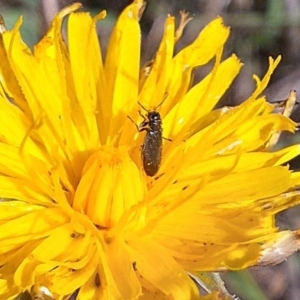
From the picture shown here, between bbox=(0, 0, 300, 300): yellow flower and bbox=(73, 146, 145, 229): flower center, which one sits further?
bbox=(73, 146, 145, 229): flower center

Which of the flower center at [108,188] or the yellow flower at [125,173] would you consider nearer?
the yellow flower at [125,173]

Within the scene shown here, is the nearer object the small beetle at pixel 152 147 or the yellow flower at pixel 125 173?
the yellow flower at pixel 125 173

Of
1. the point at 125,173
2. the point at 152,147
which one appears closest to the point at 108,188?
the point at 125,173

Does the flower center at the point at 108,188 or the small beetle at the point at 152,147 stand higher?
the small beetle at the point at 152,147

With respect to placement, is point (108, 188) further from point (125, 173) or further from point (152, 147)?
point (152, 147)

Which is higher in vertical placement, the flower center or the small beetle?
the small beetle
